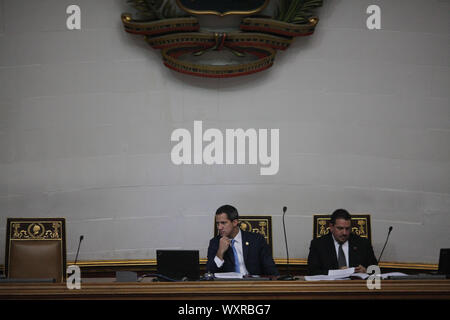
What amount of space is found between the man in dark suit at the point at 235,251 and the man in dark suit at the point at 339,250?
412mm

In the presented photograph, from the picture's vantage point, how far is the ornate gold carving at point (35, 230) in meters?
4.84

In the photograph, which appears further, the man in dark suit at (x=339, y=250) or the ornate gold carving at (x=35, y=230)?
the ornate gold carving at (x=35, y=230)

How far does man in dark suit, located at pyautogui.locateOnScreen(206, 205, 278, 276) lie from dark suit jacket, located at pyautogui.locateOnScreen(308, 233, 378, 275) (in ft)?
1.28

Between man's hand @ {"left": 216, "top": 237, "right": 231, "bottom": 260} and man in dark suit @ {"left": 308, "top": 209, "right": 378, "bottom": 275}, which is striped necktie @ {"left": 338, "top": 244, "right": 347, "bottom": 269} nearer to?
man in dark suit @ {"left": 308, "top": 209, "right": 378, "bottom": 275}

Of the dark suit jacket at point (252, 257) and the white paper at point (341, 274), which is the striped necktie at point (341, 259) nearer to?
the dark suit jacket at point (252, 257)

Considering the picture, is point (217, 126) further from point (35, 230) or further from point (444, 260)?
point (444, 260)

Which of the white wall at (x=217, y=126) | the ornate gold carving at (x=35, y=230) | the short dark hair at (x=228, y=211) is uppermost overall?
the white wall at (x=217, y=126)

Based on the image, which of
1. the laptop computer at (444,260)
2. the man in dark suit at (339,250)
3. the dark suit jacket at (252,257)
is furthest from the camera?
the man in dark suit at (339,250)

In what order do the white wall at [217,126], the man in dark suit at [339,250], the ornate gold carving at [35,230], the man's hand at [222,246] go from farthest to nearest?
the white wall at [217,126]
the ornate gold carving at [35,230]
the man in dark suit at [339,250]
the man's hand at [222,246]

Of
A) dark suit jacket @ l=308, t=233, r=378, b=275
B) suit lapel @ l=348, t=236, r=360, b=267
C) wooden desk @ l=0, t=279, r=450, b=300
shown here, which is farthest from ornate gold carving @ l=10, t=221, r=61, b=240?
suit lapel @ l=348, t=236, r=360, b=267

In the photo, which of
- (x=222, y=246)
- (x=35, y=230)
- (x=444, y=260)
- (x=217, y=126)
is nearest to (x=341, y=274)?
(x=444, y=260)

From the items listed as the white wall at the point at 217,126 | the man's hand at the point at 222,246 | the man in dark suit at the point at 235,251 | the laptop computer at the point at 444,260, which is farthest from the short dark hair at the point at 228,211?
the laptop computer at the point at 444,260

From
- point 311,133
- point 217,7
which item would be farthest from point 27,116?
point 311,133

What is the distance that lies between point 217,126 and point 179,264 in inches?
76.8
